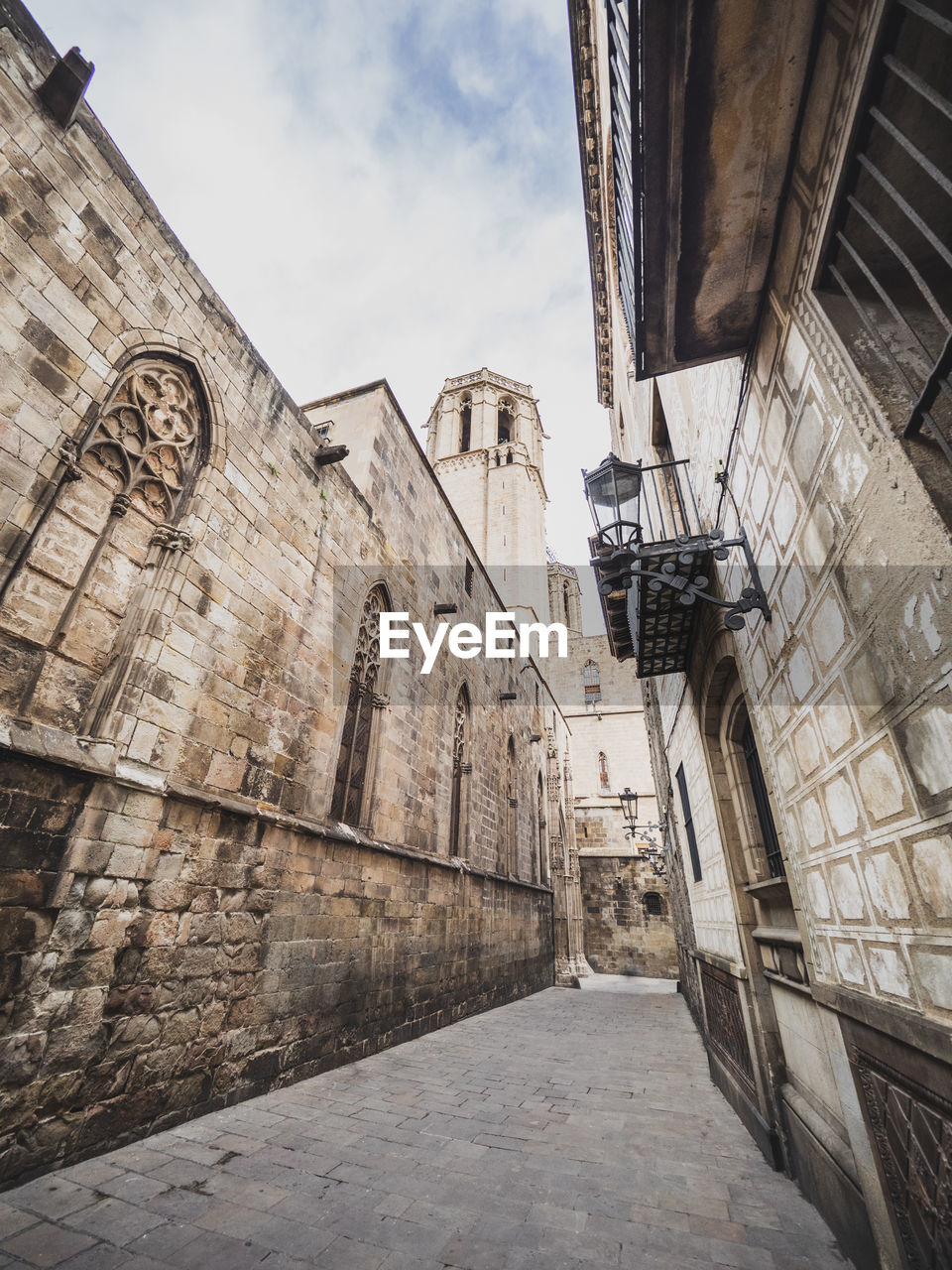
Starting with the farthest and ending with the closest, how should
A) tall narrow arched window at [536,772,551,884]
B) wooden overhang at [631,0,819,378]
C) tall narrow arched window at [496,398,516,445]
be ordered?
1. tall narrow arched window at [496,398,516,445]
2. tall narrow arched window at [536,772,551,884]
3. wooden overhang at [631,0,819,378]

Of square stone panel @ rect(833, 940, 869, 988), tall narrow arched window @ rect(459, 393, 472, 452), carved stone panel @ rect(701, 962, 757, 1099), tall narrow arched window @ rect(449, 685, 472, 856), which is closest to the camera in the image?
square stone panel @ rect(833, 940, 869, 988)

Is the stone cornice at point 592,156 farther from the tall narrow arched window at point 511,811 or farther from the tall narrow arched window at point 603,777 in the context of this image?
the tall narrow arched window at point 603,777

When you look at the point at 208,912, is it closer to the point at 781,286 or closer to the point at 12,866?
the point at 12,866

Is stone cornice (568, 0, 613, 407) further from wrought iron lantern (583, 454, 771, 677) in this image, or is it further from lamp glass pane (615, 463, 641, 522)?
lamp glass pane (615, 463, 641, 522)

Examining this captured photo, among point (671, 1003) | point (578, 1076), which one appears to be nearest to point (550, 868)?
point (671, 1003)

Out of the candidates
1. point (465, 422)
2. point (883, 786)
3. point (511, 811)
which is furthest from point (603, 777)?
point (883, 786)

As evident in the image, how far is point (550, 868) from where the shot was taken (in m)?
18.2

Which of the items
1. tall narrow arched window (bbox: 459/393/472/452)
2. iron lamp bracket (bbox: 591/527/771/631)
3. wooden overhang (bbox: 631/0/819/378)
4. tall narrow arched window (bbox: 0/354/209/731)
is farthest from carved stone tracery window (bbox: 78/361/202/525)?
tall narrow arched window (bbox: 459/393/472/452)

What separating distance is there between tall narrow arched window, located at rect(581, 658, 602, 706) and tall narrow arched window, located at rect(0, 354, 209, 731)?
1067 inches

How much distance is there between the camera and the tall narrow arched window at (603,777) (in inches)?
1038

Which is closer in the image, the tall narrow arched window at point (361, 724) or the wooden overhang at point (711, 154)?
the wooden overhang at point (711, 154)

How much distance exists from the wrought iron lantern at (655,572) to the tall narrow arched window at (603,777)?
71.8ft

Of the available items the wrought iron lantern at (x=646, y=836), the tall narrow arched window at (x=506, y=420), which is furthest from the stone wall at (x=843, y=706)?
the tall narrow arched window at (x=506, y=420)

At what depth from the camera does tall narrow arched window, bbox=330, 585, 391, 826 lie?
6.92 m
